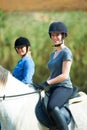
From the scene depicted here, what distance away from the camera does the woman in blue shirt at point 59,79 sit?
5.24 metres

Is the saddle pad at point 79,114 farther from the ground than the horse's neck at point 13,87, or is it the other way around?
the horse's neck at point 13,87

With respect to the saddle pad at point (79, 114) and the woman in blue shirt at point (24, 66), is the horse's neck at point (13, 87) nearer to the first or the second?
the woman in blue shirt at point (24, 66)

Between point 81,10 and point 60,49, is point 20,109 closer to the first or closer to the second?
point 60,49

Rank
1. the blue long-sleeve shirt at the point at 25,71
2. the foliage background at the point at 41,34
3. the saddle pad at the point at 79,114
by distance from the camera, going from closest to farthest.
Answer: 1. the saddle pad at the point at 79,114
2. the blue long-sleeve shirt at the point at 25,71
3. the foliage background at the point at 41,34

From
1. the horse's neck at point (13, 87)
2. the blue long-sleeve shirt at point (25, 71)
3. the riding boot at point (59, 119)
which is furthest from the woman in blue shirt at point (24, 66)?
the riding boot at point (59, 119)

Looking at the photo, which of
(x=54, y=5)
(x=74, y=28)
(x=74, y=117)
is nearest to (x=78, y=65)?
(x=74, y=28)

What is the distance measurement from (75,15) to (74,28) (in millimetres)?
346

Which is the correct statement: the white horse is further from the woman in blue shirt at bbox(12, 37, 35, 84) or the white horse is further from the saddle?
the woman in blue shirt at bbox(12, 37, 35, 84)

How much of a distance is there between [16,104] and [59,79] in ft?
1.80

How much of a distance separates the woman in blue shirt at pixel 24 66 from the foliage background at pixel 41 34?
5556 millimetres

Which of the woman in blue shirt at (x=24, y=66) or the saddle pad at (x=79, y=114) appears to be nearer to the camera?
the saddle pad at (x=79, y=114)

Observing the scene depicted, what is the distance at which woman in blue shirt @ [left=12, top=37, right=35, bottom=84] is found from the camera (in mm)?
5828

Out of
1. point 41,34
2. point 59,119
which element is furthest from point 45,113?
point 41,34

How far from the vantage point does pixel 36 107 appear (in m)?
5.30
